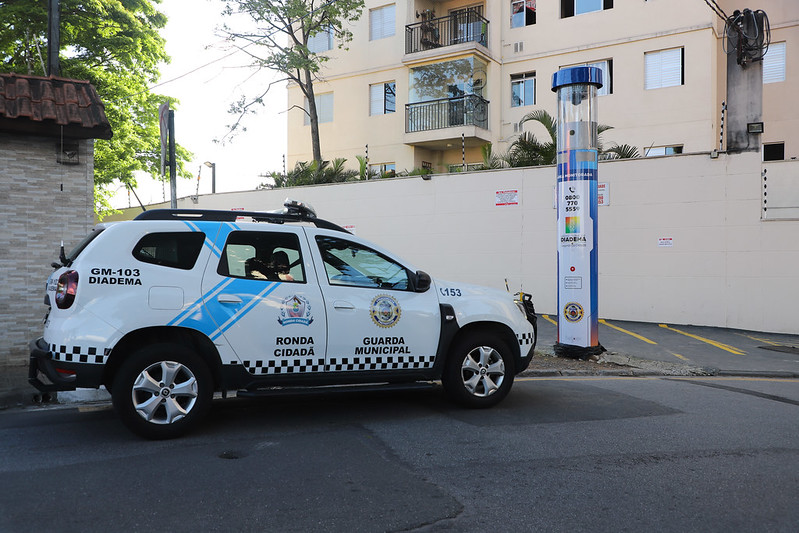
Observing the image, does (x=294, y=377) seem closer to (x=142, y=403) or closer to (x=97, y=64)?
(x=142, y=403)

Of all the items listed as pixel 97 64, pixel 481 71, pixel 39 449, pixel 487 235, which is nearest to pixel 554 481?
pixel 39 449

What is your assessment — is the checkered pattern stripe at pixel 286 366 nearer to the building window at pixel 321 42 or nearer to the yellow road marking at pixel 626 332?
the yellow road marking at pixel 626 332

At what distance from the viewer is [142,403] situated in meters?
5.20

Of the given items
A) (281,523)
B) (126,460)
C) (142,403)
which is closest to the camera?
A: (281,523)

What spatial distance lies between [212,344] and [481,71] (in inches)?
787

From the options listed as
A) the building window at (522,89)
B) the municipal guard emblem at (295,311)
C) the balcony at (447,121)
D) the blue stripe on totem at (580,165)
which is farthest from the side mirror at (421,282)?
the building window at (522,89)

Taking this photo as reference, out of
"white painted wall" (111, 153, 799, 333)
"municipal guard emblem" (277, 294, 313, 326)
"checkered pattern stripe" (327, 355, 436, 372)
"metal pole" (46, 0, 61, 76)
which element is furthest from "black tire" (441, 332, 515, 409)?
"white painted wall" (111, 153, 799, 333)

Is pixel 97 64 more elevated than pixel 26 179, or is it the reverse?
pixel 97 64

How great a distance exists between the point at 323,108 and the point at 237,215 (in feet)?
72.5

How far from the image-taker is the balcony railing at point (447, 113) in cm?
2308

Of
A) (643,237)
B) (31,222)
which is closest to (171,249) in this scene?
(31,222)

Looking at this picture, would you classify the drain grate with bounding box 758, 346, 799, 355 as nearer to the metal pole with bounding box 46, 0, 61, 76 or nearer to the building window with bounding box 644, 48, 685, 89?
the building window with bounding box 644, 48, 685, 89

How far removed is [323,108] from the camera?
27172 millimetres

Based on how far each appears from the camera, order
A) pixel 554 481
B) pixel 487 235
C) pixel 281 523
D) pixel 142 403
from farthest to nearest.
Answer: pixel 487 235 → pixel 142 403 → pixel 554 481 → pixel 281 523
